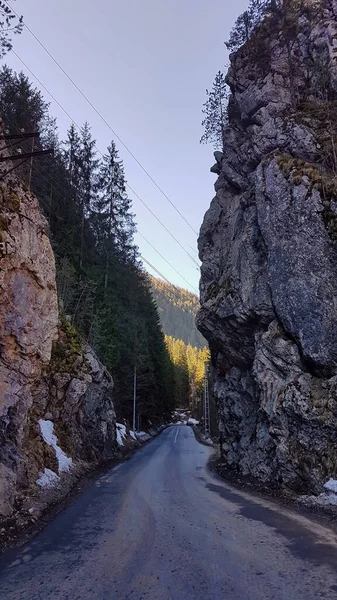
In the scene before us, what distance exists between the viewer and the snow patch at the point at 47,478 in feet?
37.7

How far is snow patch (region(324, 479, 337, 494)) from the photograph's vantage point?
10.3 m

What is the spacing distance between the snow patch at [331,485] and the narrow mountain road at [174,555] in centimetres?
143

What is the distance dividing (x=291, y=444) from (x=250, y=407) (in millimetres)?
5260

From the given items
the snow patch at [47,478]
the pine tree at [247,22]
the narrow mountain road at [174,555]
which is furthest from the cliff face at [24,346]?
the pine tree at [247,22]

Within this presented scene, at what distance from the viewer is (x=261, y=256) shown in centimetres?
1623

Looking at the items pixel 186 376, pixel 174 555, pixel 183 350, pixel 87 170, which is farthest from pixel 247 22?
pixel 183 350

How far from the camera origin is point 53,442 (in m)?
15.6

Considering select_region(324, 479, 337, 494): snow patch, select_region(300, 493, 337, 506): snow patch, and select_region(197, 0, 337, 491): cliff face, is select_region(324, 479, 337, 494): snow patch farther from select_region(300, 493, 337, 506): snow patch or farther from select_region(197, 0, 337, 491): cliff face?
select_region(197, 0, 337, 491): cliff face

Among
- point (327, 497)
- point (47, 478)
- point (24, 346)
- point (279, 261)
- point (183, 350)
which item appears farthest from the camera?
point (183, 350)

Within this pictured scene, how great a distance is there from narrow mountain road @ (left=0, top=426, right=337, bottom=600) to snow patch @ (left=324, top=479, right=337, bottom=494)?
4.69 ft

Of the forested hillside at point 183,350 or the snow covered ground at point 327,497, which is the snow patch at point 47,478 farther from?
the forested hillside at point 183,350

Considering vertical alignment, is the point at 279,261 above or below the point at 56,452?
above

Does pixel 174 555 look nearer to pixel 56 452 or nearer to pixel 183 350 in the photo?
pixel 56 452

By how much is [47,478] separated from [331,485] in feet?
26.7
